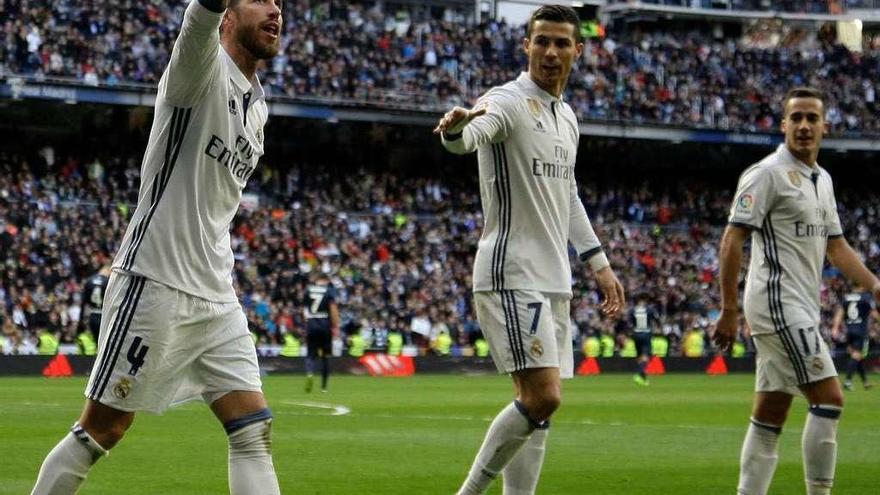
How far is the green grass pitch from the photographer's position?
10812 mm

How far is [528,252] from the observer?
788 centimetres

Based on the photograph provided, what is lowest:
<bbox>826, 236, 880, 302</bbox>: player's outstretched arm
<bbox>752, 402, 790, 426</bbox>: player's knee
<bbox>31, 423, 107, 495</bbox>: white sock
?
<bbox>752, 402, 790, 426</bbox>: player's knee

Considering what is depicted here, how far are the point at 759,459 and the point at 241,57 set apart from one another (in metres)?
3.98

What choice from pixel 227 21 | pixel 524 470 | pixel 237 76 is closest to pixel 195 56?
pixel 237 76

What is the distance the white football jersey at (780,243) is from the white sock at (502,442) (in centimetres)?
181

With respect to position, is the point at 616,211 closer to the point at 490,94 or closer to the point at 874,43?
the point at 874,43

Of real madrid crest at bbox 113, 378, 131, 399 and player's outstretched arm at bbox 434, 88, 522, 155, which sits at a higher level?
player's outstretched arm at bbox 434, 88, 522, 155

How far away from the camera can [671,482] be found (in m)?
11.1

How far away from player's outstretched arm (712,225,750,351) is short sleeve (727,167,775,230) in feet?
0.20

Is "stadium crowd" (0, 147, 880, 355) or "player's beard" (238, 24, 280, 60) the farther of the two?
"stadium crowd" (0, 147, 880, 355)

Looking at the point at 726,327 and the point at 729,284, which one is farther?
the point at 729,284

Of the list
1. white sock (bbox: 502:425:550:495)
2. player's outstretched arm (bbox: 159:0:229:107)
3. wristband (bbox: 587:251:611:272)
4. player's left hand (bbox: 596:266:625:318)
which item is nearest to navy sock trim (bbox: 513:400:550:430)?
white sock (bbox: 502:425:550:495)

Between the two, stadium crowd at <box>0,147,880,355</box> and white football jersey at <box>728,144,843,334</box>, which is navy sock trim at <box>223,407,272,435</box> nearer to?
white football jersey at <box>728,144,843,334</box>

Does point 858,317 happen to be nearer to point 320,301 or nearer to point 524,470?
point 320,301
